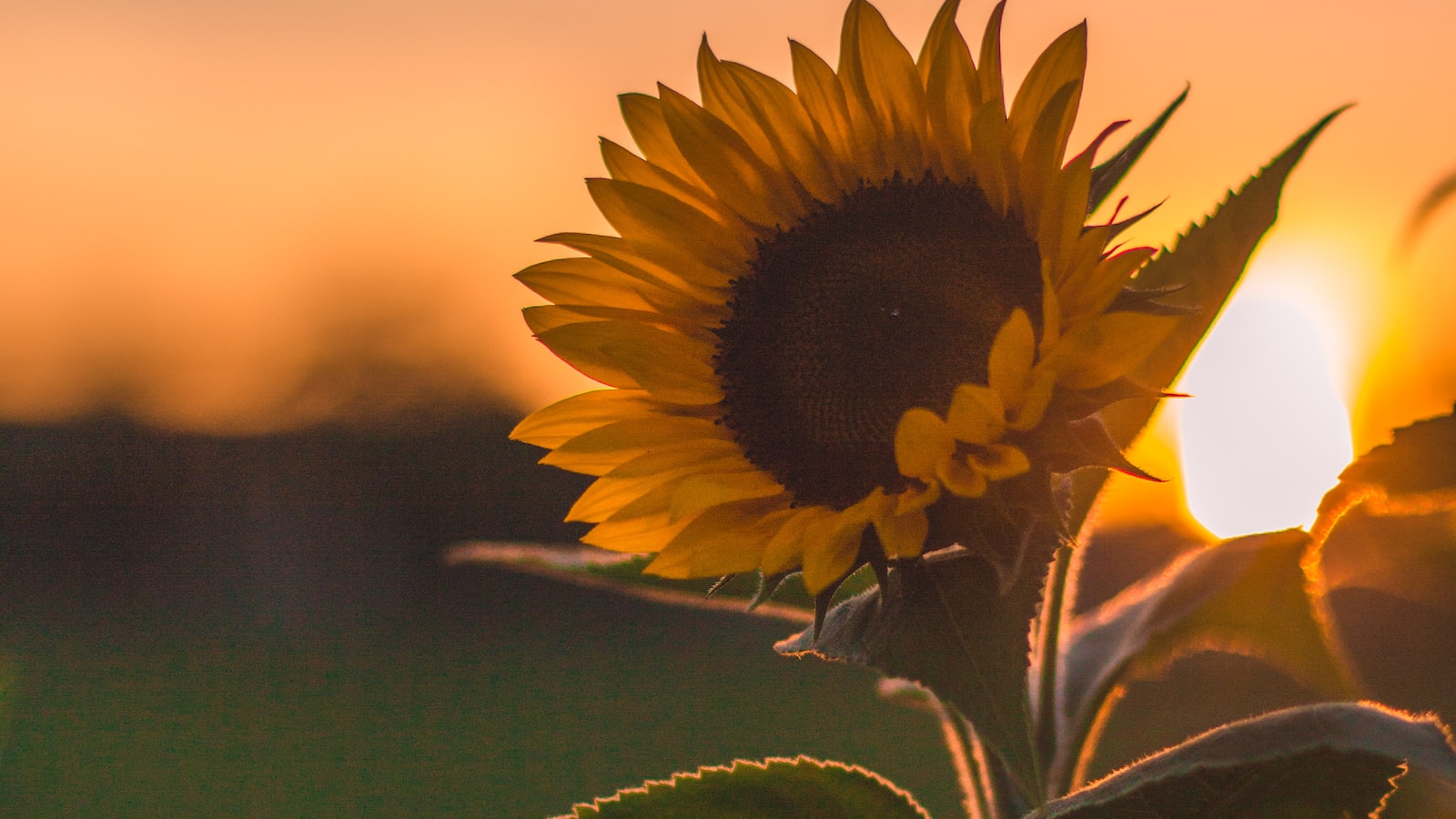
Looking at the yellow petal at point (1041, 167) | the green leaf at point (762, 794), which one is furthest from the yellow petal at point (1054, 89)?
the green leaf at point (762, 794)

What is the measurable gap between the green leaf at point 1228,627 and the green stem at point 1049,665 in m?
0.02

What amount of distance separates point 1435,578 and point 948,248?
53cm

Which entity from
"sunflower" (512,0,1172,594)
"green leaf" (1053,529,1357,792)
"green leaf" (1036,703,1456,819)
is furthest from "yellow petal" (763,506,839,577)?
"green leaf" (1053,529,1357,792)

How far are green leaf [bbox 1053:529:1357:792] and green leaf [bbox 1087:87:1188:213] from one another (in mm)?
358

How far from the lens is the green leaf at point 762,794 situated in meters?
0.86

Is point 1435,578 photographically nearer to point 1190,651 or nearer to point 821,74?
point 1190,651

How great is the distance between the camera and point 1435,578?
3.23 ft

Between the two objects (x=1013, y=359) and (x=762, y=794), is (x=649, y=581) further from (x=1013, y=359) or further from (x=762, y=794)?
(x=1013, y=359)

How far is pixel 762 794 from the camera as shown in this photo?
0.89 meters

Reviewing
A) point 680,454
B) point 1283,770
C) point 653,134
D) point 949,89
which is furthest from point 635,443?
point 1283,770

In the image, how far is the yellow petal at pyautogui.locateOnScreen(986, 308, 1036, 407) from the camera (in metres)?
0.65

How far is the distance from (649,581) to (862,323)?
29 cm

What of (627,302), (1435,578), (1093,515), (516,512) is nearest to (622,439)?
(627,302)

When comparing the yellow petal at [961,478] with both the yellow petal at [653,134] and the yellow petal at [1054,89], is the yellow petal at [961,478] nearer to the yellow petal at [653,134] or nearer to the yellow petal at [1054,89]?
the yellow petal at [1054,89]
